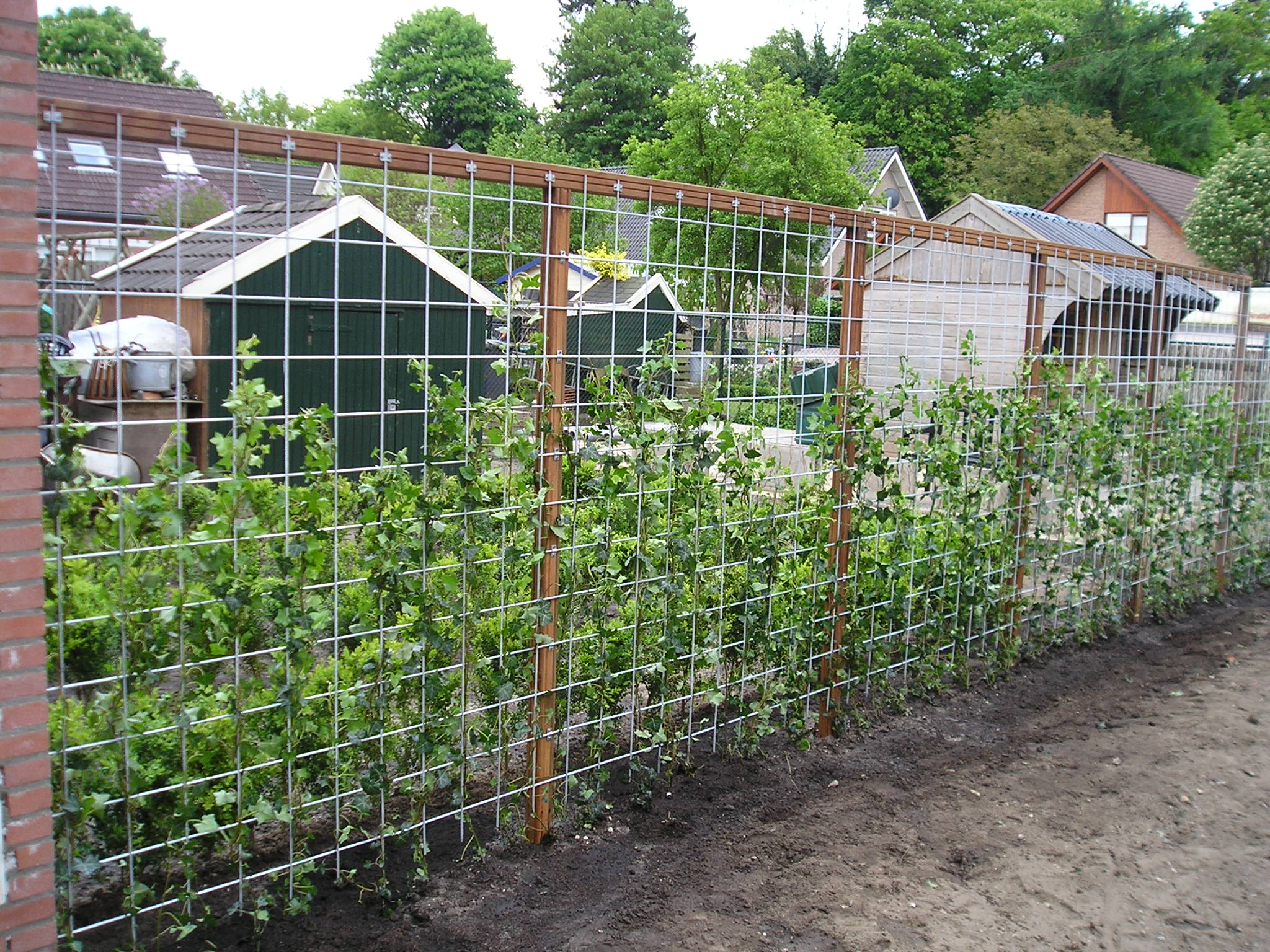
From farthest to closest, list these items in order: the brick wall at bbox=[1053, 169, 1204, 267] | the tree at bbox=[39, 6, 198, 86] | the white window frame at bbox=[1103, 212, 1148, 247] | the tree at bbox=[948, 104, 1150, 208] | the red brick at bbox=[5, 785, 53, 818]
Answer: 1. the tree at bbox=[39, 6, 198, 86]
2. the tree at bbox=[948, 104, 1150, 208]
3. the white window frame at bbox=[1103, 212, 1148, 247]
4. the brick wall at bbox=[1053, 169, 1204, 267]
5. the red brick at bbox=[5, 785, 53, 818]

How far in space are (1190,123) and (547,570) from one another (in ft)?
141

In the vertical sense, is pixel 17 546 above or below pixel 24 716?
above

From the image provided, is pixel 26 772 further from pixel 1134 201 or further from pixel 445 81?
pixel 445 81

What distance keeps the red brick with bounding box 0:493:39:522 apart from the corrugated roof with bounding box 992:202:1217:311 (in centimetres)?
514

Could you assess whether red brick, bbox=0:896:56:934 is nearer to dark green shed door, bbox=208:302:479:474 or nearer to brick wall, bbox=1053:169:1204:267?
dark green shed door, bbox=208:302:479:474

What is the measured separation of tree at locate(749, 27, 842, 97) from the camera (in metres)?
51.6

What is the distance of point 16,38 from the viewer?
1.98 metres

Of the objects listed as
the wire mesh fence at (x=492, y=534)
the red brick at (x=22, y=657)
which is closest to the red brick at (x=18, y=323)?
the wire mesh fence at (x=492, y=534)

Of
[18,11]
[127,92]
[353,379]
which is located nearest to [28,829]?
[18,11]

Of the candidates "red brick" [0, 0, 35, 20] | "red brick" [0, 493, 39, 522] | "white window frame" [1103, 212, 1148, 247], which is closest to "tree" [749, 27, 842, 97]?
"white window frame" [1103, 212, 1148, 247]

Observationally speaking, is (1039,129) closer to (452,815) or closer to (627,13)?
(627,13)

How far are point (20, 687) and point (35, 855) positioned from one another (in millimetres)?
358

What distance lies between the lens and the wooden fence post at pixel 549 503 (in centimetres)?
304

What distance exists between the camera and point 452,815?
3.02 m
